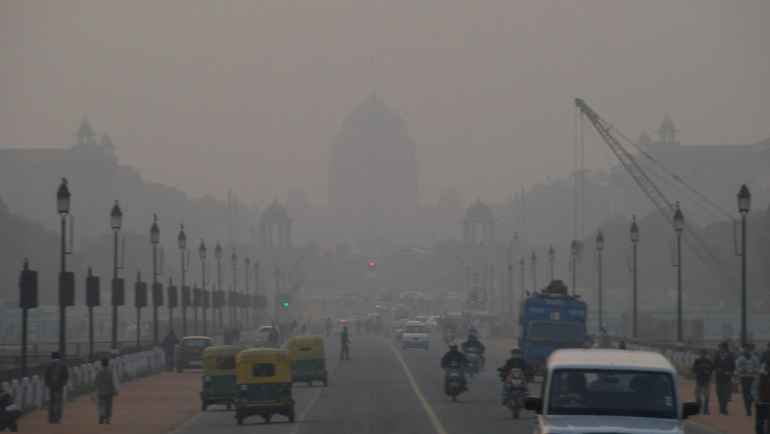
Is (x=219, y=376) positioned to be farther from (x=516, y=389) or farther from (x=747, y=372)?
(x=747, y=372)

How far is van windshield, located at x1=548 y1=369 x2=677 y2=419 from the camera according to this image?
55.8 ft

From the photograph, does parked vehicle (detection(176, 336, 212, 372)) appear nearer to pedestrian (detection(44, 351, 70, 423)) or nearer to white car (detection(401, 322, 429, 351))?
white car (detection(401, 322, 429, 351))

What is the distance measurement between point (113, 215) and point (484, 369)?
63.0 feet

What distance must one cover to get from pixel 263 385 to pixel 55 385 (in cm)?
498

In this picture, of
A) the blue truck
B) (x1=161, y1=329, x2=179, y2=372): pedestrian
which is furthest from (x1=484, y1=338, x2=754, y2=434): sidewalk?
(x1=161, y1=329, x2=179, y2=372): pedestrian

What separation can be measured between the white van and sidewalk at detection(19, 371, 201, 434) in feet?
50.3

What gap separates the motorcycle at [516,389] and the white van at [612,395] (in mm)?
14902

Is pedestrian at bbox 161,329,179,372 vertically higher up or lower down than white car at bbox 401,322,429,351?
higher up

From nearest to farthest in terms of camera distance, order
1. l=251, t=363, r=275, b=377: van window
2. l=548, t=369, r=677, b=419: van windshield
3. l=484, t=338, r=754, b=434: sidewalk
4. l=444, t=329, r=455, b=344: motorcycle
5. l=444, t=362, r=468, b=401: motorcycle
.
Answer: l=548, t=369, r=677, b=419: van windshield → l=484, t=338, r=754, b=434: sidewalk → l=251, t=363, r=275, b=377: van window → l=444, t=362, r=468, b=401: motorcycle → l=444, t=329, r=455, b=344: motorcycle

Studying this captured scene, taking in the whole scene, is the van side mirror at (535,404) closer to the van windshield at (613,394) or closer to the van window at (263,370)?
the van windshield at (613,394)

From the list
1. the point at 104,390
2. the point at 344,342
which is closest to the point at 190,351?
the point at 344,342

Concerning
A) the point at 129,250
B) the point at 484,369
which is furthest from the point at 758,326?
the point at 129,250

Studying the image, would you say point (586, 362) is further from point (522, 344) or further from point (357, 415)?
point (522, 344)

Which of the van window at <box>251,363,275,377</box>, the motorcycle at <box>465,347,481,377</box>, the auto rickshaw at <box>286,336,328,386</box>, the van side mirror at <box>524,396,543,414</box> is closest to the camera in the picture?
the van side mirror at <box>524,396,543,414</box>
